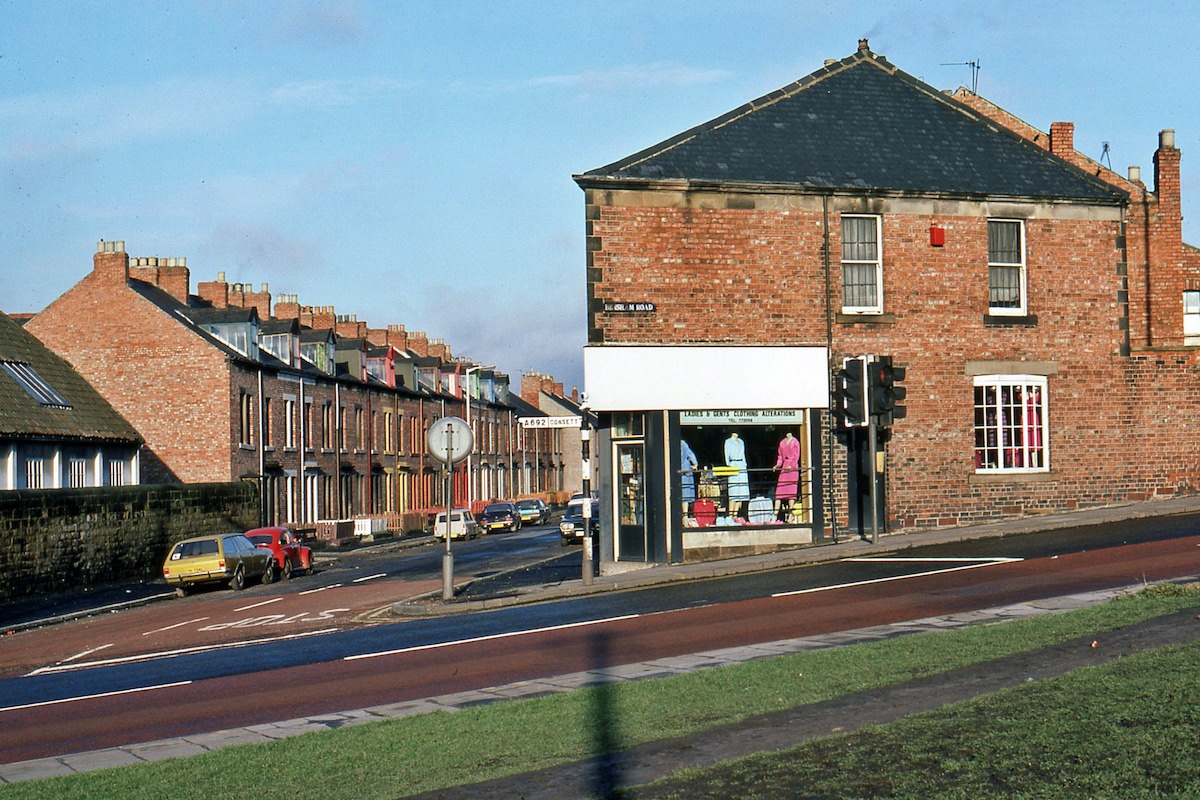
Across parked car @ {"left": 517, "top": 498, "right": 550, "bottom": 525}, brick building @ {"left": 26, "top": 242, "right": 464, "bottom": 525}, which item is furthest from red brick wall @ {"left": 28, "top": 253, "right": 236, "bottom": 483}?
parked car @ {"left": 517, "top": 498, "right": 550, "bottom": 525}

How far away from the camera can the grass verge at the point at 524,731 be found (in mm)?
7668

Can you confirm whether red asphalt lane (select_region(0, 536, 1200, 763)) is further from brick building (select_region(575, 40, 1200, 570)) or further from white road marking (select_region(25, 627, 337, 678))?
brick building (select_region(575, 40, 1200, 570))

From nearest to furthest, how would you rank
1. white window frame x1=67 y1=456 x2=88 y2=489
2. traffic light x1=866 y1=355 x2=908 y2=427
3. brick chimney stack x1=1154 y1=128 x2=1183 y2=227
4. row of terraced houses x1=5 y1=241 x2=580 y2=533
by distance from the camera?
1. traffic light x1=866 y1=355 x2=908 y2=427
2. brick chimney stack x1=1154 y1=128 x2=1183 y2=227
3. white window frame x1=67 y1=456 x2=88 y2=489
4. row of terraced houses x1=5 y1=241 x2=580 y2=533

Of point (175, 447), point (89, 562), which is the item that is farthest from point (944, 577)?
point (175, 447)

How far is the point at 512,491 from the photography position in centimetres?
9131

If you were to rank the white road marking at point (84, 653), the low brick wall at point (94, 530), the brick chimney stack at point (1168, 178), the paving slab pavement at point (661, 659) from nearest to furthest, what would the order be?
the paving slab pavement at point (661, 659) → the white road marking at point (84, 653) → the brick chimney stack at point (1168, 178) → the low brick wall at point (94, 530)

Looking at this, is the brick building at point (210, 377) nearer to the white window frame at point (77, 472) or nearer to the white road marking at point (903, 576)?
the white window frame at point (77, 472)

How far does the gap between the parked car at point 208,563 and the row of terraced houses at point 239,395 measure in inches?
334

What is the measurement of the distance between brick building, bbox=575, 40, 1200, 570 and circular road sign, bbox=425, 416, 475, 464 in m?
2.77

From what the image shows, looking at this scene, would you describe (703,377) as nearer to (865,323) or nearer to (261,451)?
(865,323)

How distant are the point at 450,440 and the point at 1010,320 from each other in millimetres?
12325

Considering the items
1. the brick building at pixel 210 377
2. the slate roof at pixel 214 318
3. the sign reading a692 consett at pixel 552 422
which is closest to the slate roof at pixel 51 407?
the brick building at pixel 210 377

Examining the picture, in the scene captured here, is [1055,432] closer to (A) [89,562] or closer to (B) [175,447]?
(A) [89,562]

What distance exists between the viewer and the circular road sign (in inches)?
872
